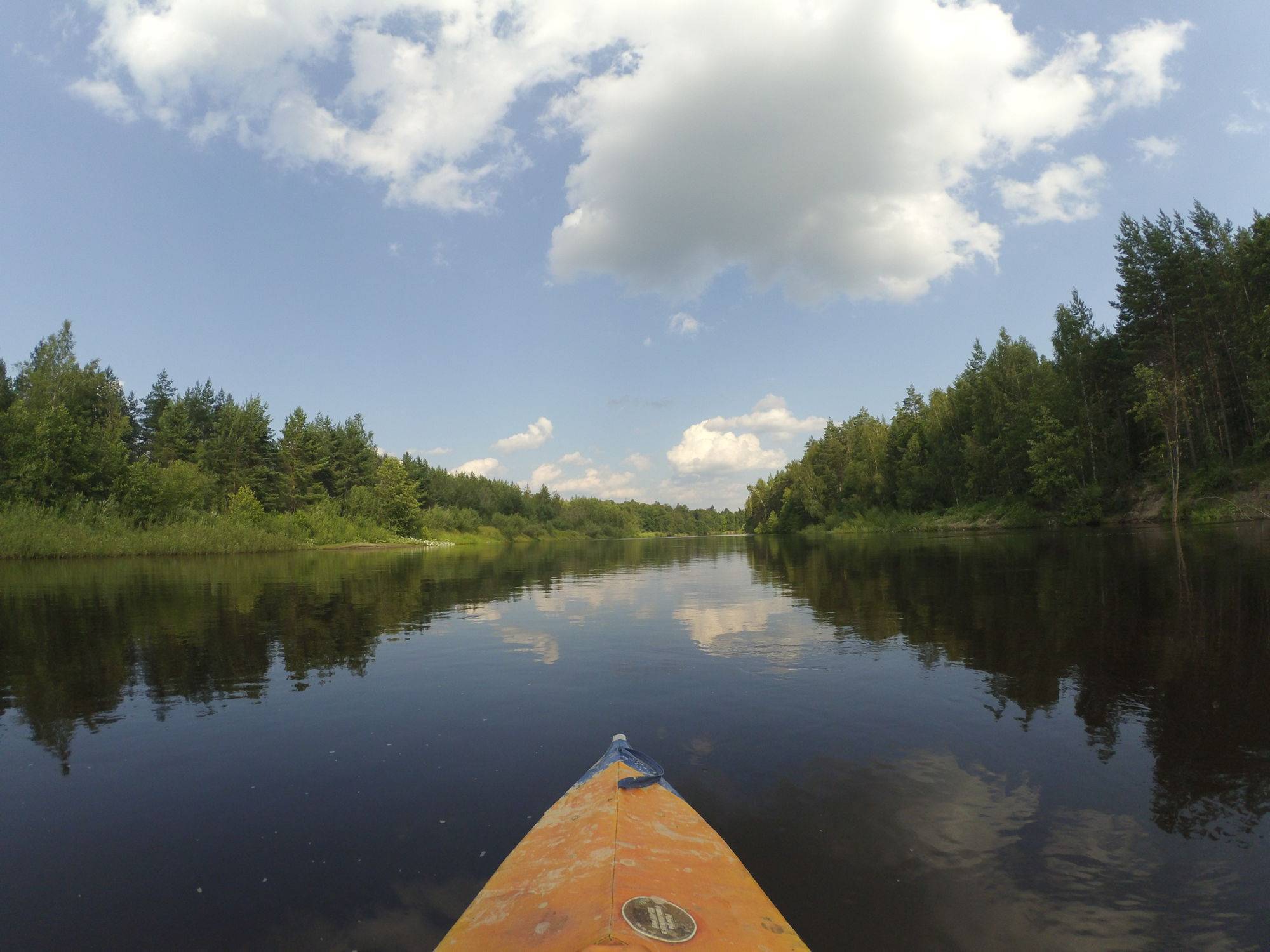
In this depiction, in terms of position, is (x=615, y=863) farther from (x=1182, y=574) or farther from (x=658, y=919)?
(x=1182, y=574)

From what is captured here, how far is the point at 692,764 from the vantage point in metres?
6.64

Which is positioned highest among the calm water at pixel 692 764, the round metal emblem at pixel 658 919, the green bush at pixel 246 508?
the green bush at pixel 246 508

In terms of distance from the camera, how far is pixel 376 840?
5156mm

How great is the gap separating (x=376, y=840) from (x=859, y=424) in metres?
111

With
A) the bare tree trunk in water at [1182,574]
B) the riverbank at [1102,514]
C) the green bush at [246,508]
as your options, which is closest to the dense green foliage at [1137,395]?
the riverbank at [1102,514]

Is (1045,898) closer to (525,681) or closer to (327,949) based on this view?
(327,949)

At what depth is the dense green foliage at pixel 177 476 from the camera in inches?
1855

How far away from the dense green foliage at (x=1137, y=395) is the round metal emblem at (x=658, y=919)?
5246 centimetres

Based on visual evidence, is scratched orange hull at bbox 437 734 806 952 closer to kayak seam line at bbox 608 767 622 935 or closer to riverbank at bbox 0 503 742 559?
kayak seam line at bbox 608 767 622 935

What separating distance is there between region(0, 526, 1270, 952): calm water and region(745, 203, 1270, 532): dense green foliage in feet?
128

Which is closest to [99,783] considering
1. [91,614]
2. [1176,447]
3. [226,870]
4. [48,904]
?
[48,904]

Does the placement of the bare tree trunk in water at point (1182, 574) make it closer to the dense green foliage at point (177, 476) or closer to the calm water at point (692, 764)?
the calm water at point (692, 764)

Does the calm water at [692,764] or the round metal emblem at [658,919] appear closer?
the round metal emblem at [658,919]

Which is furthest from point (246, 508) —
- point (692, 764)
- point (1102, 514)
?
point (1102, 514)
